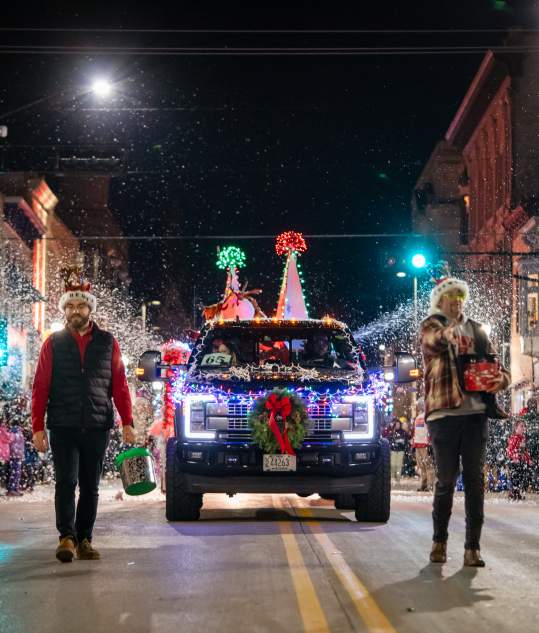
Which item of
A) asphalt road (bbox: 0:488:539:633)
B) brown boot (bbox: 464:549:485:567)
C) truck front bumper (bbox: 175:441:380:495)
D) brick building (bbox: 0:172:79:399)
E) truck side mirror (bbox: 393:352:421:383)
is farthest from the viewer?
brick building (bbox: 0:172:79:399)

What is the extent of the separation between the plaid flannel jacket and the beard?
2.44 metres

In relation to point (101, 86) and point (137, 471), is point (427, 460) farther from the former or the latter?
point (137, 471)

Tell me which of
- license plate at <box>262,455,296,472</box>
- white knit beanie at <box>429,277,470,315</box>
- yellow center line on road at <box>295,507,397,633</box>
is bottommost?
yellow center line on road at <box>295,507,397,633</box>

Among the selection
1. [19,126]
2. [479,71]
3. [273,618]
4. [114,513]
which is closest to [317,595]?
[273,618]

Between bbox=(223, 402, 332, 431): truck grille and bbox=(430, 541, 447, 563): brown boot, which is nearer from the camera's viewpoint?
bbox=(430, 541, 447, 563): brown boot

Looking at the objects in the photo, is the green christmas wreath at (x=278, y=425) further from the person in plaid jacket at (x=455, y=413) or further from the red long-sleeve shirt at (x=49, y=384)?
the person in plaid jacket at (x=455, y=413)

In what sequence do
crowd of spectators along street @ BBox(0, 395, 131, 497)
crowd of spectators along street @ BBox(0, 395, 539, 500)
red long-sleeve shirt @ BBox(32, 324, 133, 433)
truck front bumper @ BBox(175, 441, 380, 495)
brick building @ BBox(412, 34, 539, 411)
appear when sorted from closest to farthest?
red long-sleeve shirt @ BBox(32, 324, 133, 433)
truck front bumper @ BBox(175, 441, 380, 495)
crowd of spectators along street @ BBox(0, 395, 539, 500)
crowd of spectators along street @ BBox(0, 395, 131, 497)
brick building @ BBox(412, 34, 539, 411)

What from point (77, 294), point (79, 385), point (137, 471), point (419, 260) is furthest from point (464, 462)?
point (419, 260)

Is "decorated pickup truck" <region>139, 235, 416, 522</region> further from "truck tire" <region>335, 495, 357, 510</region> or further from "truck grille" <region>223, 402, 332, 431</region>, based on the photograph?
"truck tire" <region>335, 495, 357, 510</region>

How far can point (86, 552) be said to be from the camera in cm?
951

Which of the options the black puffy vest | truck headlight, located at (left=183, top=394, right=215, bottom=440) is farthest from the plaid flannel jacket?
truck headlight, located at (left=183, top=394, right=215, bottom=440)

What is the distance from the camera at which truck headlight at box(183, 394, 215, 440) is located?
44.1 feet

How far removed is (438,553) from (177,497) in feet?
15.4

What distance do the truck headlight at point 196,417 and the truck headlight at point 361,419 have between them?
4.64 ft
